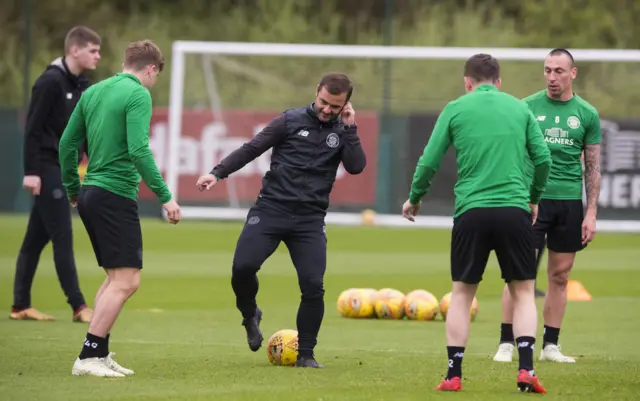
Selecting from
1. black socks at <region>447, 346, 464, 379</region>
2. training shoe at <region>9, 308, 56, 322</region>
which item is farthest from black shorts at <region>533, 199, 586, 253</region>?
training shoe at <region>9, 308, 56, 322</region>

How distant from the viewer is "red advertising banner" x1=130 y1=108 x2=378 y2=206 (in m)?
25.2

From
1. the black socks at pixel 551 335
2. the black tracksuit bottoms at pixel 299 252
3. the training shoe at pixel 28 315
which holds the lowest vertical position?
the training shoe at pixel 28 315

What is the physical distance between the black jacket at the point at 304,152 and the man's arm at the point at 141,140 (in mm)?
1031

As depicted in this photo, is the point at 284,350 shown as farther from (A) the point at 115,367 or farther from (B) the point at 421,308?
(B) the point at 421,308

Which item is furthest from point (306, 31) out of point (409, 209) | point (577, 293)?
point (409, 209)

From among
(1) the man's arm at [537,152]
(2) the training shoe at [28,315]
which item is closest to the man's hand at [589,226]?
(1) the man's arm at [537,152]

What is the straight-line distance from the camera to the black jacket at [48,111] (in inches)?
469

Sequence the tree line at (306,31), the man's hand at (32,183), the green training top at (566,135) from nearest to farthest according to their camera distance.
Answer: the green training top at (566,135) → the man's hand at (32,183) → the tree line at (306,31)

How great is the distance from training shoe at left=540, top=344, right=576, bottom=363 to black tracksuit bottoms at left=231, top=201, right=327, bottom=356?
173 centimetres

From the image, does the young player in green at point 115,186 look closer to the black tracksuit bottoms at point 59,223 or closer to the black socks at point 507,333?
the black socks at point 507,333

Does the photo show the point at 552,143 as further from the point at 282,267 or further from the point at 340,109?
the point at 282,267

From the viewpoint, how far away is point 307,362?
9.37 m

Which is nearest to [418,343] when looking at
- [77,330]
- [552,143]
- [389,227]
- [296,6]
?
[552,143]

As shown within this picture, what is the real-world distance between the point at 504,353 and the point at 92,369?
301cm
